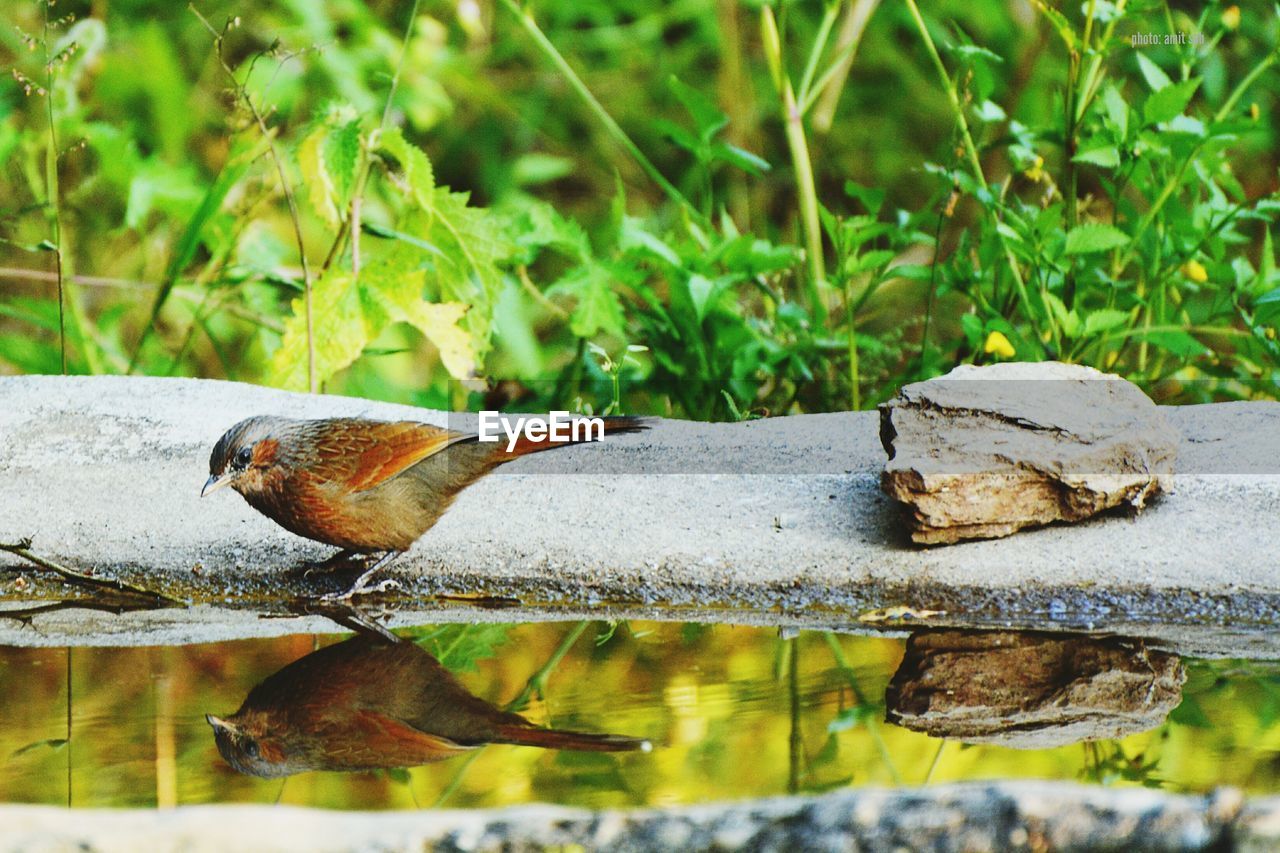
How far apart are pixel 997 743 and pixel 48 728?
1385mm

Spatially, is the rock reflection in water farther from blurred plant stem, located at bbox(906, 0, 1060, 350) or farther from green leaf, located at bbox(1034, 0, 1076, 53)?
green leaf, located at bbox(1034, 0, 1076, 53)

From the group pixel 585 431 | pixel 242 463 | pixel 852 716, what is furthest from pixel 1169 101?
pixel 242 463

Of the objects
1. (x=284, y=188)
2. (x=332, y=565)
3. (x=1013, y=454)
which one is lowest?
(x=332, y=565)

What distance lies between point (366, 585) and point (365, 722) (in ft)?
2.53

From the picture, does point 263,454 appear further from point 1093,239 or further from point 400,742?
point 1093,239

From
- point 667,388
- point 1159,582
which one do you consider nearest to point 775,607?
point 1159,582

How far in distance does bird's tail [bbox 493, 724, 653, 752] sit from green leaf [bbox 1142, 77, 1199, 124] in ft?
7.78

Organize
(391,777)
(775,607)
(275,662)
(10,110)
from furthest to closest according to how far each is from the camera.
Answer: 1. (10,110)
2. (775,607)
3. (275,662)
4. (391,777)

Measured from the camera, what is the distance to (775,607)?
9.20 ft

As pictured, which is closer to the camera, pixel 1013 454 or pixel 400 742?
pixel 400 742

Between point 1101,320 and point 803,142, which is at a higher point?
point 803,142

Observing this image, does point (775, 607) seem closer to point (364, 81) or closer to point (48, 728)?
point (48, 728)

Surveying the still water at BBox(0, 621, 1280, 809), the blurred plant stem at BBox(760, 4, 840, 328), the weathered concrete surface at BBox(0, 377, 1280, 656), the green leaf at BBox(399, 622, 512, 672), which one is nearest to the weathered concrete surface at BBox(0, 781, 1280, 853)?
the still water at BBox(0, 621, 1280, 809)

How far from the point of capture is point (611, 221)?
195 inches
